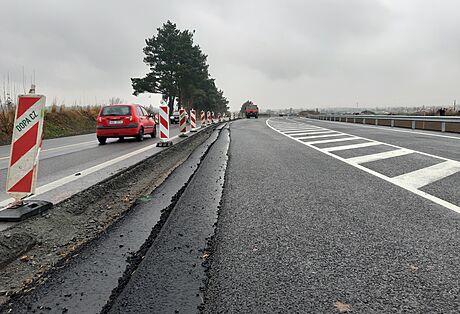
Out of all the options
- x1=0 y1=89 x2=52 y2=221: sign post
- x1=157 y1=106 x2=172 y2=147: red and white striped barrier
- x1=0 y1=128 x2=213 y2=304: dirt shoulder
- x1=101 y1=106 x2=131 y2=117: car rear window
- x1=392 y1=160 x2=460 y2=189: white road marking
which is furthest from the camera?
x1=101 y1=106 x2=131 y2=117: car rear window

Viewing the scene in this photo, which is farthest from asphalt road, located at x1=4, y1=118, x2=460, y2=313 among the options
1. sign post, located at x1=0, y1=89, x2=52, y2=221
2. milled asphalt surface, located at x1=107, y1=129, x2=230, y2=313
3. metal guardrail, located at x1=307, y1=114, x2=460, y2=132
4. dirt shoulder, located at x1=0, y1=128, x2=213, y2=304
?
metal guardrail, located at x1=307, y1=114, x2=460, y2=132

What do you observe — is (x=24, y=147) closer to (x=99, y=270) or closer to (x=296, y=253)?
(x=99, y=270)

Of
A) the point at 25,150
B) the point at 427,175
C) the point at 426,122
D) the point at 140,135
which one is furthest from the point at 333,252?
the point at 426,122

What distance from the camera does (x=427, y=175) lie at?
6023mm

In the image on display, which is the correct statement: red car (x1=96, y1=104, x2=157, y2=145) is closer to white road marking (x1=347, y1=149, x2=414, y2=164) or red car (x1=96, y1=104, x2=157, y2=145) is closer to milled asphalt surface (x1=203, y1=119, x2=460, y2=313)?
white road marking (x1=347, y1=149, x2=414, y2=164)

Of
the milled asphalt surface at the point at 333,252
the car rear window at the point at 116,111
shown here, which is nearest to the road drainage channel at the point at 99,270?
the milled asphalt surface at the point at 333,252

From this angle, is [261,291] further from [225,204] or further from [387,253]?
[225,204]

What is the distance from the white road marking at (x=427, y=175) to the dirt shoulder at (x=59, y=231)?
13.0ft

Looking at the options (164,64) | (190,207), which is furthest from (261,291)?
(164,64)

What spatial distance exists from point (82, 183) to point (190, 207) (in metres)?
2.19

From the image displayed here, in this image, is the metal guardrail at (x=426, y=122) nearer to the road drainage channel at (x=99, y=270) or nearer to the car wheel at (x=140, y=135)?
the car wheel at (x=140, y=135)

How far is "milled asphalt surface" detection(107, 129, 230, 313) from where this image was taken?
2.14 m

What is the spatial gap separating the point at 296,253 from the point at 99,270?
1.54 metres

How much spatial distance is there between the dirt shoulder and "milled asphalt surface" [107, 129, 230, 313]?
672 millimetres
